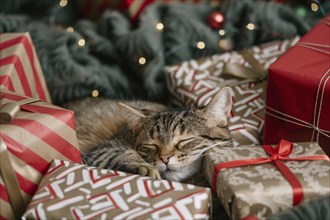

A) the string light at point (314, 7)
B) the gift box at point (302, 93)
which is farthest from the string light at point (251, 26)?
the gift box at point (302, 93)

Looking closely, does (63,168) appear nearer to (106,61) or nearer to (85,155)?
(85,155)

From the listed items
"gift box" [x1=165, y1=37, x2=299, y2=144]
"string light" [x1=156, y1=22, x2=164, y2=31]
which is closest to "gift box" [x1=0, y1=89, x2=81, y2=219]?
"gift box" [x1=165, y1=37, x2=299, y2=144]

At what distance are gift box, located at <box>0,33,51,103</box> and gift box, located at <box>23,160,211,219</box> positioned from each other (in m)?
0.35

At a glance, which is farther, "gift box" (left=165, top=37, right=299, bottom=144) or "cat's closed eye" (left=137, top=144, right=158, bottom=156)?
"gift box" (left=165, top=37, right=299, bottom=144)

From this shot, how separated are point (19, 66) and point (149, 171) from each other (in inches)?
19.3

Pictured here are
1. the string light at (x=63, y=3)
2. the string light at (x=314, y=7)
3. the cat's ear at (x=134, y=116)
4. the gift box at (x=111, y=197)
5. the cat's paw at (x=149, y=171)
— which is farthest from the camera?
the string light at (x=63, y=3)

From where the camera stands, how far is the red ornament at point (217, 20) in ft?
5.05

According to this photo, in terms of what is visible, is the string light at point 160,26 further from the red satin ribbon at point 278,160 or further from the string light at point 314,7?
the red satin ribbon at point 278,160

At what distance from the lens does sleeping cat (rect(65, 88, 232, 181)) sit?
1031 millimetres

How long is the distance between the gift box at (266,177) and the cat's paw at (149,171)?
0.12 metres

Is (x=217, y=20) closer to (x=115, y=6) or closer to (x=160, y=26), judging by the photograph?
(x=160, y=26)

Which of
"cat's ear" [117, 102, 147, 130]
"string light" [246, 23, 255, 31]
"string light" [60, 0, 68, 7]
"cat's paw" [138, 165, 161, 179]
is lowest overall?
"cat's paw" [138, 165, 161, 179]

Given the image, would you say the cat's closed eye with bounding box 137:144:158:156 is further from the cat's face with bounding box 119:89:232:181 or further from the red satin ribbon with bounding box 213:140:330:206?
the red satin ribbon with bounding box 213:140:330:206

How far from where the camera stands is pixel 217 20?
154cm
